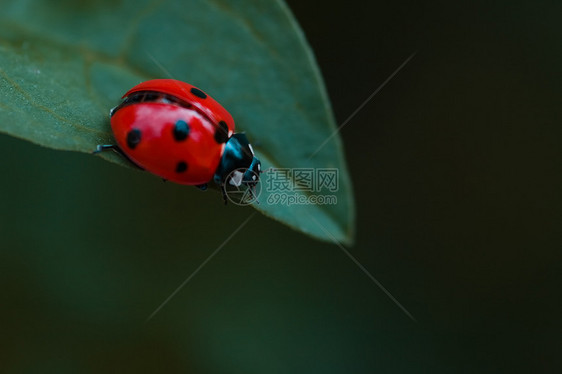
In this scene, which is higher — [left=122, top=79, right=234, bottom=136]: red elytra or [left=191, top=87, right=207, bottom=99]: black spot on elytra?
[left=191, top=87, right=207, bottom=99]: black spot on elytra

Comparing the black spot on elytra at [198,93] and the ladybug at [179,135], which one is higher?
the black spot on elytra at [198,93]

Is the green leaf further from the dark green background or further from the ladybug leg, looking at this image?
the dark green background

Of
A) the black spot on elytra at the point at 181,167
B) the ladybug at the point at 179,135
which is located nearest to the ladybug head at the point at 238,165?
the ladybug at the point at 179,135

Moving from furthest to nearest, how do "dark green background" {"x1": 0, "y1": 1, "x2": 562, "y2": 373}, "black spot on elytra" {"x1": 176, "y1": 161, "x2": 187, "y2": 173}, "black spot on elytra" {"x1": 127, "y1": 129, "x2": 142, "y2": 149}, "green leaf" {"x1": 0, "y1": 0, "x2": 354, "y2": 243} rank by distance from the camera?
1. "dark green background" {"x1": 0, "y1": 1, "x2": 562, "y2": 373}
2. "black spot on elytra" {"x1": 176, "y1": 161, "x2": 187, "y2": 173}
3. "black spot on elytra" {"x1": 127, "y1": 129, "x2": 142, "y2": 149}
4. "green leaf" {"x1": 0, "y1": 0, "x2": 354, "y2": 243}

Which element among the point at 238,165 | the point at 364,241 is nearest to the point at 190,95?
the point at 238,165

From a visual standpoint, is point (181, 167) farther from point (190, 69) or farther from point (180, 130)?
point (190, 69)

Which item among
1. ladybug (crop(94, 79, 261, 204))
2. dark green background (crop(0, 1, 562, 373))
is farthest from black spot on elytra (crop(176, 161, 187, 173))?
dark green background (crop(0, 1, 562, 373))

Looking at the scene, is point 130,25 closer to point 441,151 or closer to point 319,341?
point 319,341

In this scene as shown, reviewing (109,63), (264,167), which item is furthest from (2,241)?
(264,167)

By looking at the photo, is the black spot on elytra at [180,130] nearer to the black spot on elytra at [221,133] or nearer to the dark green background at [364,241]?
the black spot on elytra at [221,133]
